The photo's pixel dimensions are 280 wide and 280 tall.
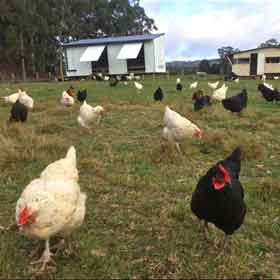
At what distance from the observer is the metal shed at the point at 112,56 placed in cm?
4390

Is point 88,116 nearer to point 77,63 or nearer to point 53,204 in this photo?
point 53,204

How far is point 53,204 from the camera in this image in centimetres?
305

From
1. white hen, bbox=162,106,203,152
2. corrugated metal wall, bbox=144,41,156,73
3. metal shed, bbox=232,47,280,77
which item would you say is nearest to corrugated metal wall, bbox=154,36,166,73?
corrugated metal wall, bbox=144,41,156,73

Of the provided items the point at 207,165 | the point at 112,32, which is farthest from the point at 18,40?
the point at 207,165

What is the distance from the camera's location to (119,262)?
3.35 meters

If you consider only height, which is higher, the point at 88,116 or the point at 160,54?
the point at 160,54

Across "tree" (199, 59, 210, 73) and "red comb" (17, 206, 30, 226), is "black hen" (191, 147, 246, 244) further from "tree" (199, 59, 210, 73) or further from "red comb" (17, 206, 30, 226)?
"tree" (199, 59, 210, 73)

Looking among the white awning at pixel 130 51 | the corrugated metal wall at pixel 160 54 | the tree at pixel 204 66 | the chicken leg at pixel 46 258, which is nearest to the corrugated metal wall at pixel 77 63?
the white awning at pixel 130 51

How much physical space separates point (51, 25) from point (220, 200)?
52.6m

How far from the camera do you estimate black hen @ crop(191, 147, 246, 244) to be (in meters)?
3.10

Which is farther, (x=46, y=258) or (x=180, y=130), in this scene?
(x=180, y=130)

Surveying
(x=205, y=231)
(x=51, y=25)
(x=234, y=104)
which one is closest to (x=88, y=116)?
(x=234, y=104)

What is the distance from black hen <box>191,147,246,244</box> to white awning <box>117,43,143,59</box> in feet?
130

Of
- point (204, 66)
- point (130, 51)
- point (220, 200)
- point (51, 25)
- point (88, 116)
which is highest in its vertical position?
point (51, 25)
